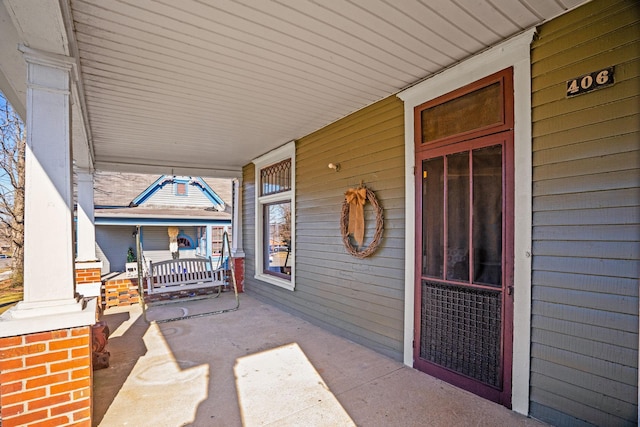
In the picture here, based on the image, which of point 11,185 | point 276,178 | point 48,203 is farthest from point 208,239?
point 48,203

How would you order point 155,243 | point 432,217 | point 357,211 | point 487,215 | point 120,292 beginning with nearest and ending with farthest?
point 487,215
point 432,217
point 357,211
point 120,292
point 155,243

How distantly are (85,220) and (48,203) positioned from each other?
3807 millimetres

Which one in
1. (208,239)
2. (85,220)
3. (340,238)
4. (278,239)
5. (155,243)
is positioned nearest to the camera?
(340,238)

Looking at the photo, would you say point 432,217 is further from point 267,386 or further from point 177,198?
point 177,198

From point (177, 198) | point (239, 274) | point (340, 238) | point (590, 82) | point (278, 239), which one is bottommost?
point (239, 274)

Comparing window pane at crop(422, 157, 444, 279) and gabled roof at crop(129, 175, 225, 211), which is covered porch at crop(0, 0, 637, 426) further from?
gabled roof at crop(129, 175, 225, 211)

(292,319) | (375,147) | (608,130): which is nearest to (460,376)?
(608,130)

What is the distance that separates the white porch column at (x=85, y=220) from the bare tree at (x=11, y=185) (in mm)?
4040

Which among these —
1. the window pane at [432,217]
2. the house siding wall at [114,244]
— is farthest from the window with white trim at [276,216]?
the house siding wall at [114,244]

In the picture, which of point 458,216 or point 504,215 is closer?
point 504,215

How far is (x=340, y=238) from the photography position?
13.2 feet

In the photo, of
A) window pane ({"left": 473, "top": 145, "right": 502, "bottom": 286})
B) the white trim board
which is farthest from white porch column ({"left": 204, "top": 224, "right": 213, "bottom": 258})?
the white trim board

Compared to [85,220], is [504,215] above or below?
above

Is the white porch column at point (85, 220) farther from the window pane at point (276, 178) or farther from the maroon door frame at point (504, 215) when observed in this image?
the maroon door frame at point (504, 215)
